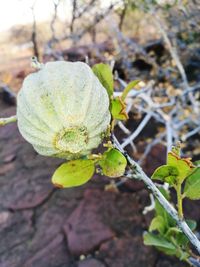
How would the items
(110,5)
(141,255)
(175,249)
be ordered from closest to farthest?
(175,249), (141,255), (110,5)

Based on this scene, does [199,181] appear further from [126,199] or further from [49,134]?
[126,199]

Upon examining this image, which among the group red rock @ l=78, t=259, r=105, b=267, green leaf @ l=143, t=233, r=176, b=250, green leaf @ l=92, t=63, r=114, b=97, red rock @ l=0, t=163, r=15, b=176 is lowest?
red rock @ l=0, t=163, r=15, b=176

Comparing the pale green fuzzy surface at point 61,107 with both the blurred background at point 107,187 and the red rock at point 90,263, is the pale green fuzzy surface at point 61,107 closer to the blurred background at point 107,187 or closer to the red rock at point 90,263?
the blurred background at point 107,187

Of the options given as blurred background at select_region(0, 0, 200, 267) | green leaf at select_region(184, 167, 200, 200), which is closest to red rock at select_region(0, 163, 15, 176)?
blurred background at select_region(0, 0, 200, 267)

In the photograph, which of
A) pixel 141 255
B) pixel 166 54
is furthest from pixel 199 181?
pixel 166 54

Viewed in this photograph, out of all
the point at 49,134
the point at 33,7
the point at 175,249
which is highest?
the point at 49,134

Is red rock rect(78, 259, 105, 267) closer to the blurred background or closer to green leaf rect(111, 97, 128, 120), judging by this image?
the blurred background
